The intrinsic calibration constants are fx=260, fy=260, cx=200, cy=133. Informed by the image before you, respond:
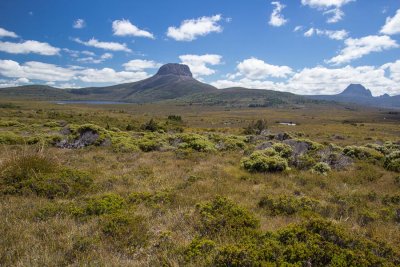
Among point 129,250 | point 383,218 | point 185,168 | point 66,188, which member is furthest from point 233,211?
point 185,168

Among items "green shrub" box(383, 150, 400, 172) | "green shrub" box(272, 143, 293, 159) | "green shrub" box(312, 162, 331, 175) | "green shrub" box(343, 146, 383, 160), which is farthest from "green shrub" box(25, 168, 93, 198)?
"green shrub" box(343, 146, 383, 160)

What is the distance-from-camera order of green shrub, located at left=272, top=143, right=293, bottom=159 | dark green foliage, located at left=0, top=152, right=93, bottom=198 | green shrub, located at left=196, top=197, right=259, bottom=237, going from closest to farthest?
green shrub, located at left=196, top=197, right=259, bottom=237
dark green foliage, located at left=0, top=152, right=93, bottom=198
green shrub, located at left=272, top=143, right=293, bottom=159

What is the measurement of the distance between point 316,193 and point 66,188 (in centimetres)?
818

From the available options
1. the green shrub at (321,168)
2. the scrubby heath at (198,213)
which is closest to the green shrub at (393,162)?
the scrubby heath at (198,213)

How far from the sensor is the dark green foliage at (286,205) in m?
7.05

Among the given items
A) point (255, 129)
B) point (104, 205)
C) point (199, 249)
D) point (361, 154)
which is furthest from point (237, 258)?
point (255, 129)

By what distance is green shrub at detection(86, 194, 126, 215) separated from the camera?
6230 millimetres

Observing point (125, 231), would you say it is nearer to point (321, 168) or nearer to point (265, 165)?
point (265, 165)

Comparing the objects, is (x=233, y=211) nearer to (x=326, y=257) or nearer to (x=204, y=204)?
(x=204, y=204)

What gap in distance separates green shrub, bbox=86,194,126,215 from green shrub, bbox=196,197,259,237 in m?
2.06

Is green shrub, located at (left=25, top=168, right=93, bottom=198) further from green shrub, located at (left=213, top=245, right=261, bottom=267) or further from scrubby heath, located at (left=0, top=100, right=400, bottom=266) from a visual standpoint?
green shrub, located at (left=213, top=245, right=261, bottom=267)

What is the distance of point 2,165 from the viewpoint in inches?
329

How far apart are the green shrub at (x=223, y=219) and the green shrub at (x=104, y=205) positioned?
206 cm

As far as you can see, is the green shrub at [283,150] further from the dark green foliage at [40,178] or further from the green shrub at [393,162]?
the dark green foliage at [40,178]
